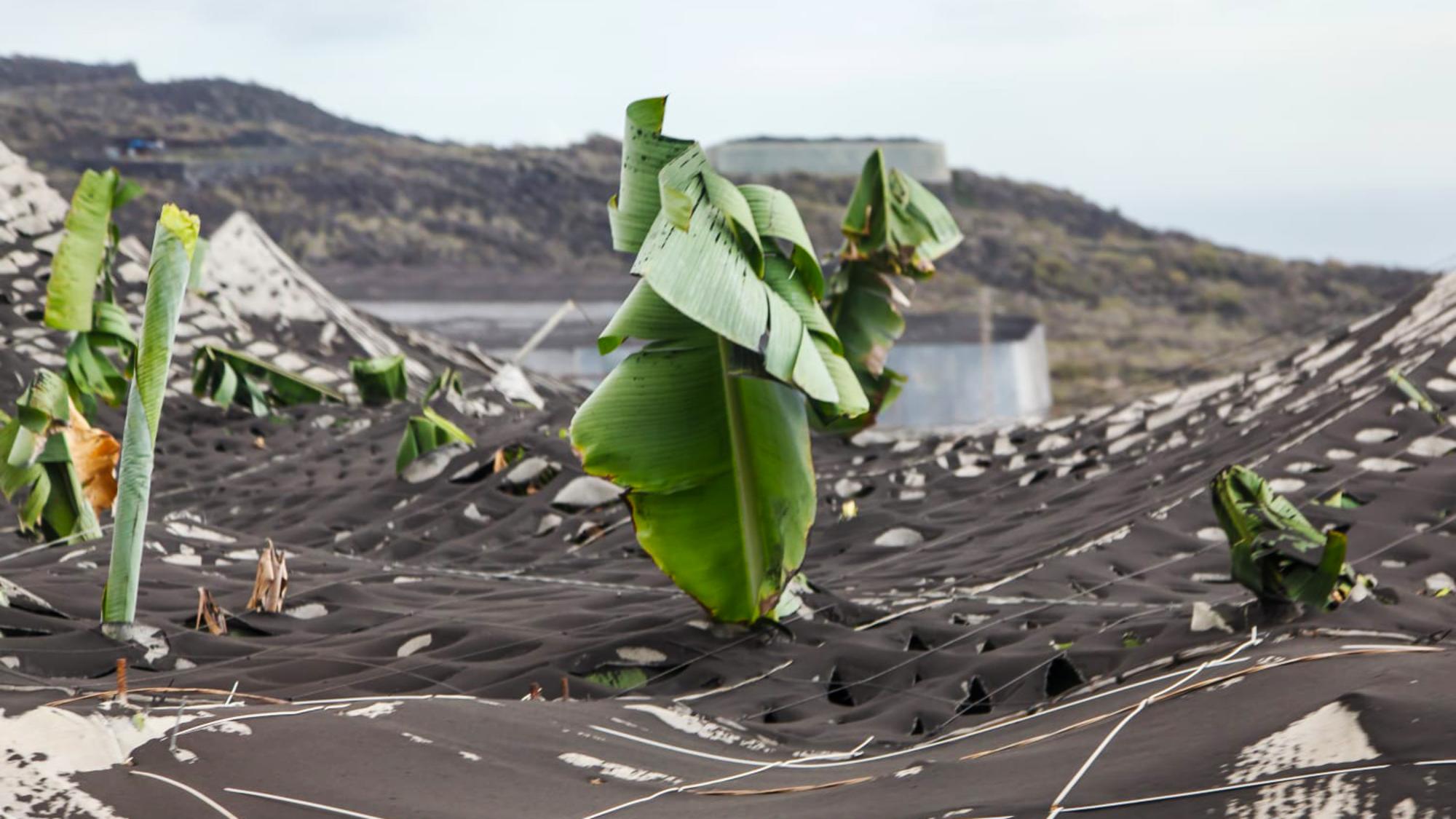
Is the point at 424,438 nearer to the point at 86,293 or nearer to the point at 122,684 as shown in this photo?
the point at 86,293

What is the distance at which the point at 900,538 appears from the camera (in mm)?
4547

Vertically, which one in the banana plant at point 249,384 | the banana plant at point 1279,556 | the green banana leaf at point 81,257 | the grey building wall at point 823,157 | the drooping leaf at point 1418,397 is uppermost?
the grey building wall at point 823,157

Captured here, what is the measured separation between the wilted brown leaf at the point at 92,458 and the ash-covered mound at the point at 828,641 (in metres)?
0.22

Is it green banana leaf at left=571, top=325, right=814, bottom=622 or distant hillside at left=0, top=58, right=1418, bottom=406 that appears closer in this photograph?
green banana leaf at left=571, top=325, right=814, bottom=622

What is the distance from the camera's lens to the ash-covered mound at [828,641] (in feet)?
5.36

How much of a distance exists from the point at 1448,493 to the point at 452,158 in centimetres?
2432

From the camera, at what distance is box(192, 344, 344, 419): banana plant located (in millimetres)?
7449

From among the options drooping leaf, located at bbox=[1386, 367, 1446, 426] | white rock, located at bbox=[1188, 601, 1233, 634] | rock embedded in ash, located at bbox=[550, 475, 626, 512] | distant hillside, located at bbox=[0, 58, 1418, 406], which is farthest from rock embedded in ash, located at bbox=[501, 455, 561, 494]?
distant hillside, located at bbox=[0, 58, 1418, 406]

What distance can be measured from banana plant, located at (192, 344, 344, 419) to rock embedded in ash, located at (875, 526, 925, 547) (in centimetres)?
411

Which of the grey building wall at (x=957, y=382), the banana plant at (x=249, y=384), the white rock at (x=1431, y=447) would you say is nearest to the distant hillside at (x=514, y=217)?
the grey building wall at (x=957, y=382)

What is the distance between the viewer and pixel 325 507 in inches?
217

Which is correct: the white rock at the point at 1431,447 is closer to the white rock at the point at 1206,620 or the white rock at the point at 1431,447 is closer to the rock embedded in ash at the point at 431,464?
the white rock at the point at 1206,620

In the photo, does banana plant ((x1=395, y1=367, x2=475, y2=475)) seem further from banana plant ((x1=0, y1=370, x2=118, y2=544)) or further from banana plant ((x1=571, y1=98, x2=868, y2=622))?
banana plant ((x1=571, y1=98, x2=868, y2=622))

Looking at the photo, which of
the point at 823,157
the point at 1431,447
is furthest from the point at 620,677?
the point at 823,157
